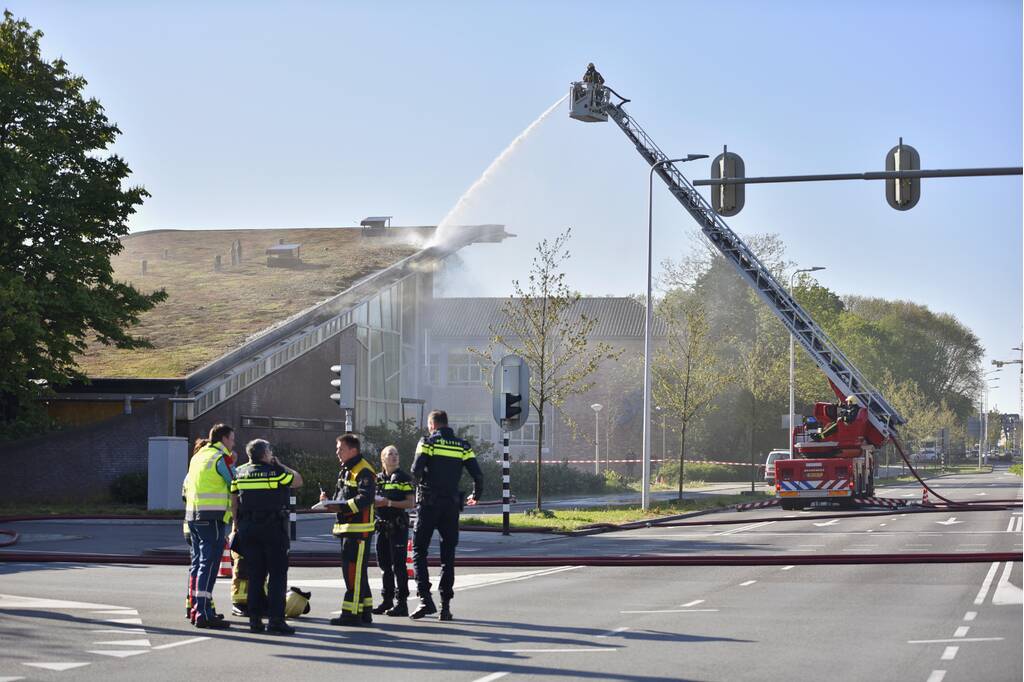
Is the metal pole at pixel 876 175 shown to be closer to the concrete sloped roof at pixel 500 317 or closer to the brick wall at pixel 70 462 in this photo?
the brick wall at pixel 70 462

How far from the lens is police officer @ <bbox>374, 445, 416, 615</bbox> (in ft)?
42.7

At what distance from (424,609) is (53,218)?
21271 mm

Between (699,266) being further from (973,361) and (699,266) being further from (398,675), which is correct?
(398,675)

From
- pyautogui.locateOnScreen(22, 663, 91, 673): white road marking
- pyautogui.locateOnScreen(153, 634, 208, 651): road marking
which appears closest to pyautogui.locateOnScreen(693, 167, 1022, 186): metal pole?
pyautogui.locateOnScreen(153, 634, 208, 651): road marking

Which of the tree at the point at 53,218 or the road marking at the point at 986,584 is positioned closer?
the road marking at the point at 986,584

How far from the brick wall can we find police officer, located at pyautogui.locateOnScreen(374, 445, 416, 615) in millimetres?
21258

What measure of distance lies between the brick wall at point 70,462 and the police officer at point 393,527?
837 inches

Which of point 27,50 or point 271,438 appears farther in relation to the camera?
point 271,438

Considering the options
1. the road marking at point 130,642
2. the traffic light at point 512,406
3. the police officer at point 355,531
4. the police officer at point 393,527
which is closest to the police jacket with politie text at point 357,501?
the police officer at point 355,531

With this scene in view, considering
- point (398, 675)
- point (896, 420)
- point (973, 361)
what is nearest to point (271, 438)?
point (896, 420)

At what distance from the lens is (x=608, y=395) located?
71.4 metres

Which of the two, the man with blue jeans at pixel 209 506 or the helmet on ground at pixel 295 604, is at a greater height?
the man with blue jeans at pixel 209 506

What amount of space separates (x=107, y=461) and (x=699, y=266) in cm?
5042

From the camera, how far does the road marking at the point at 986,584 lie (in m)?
14.1
